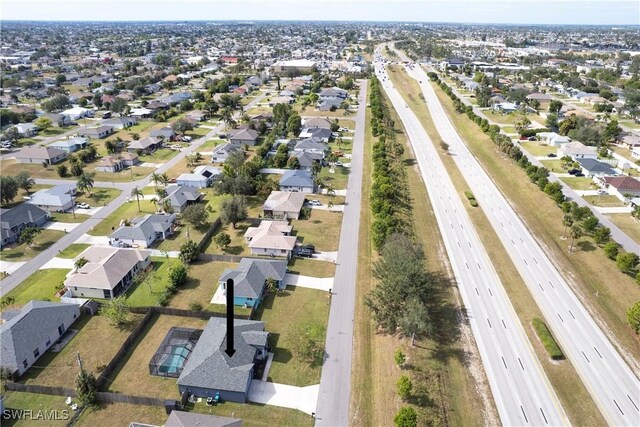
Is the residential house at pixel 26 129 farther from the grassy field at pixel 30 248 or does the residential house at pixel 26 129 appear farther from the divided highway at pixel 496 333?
the divided highway at pixel 496 333

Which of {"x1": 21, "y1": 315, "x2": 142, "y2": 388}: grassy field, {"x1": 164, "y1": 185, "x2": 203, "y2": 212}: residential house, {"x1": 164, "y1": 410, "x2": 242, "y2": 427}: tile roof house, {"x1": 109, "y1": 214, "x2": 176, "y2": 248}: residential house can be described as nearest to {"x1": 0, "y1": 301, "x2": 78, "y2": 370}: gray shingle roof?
{"x1": 21, "y1": 315, "x2": 142, "y2": 388}: grassy field

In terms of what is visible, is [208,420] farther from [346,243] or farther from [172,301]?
[346,243]

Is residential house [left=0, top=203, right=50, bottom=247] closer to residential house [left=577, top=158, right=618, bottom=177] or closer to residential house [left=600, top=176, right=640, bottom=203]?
residential house [left=600, top=176, right=640, bottom=203]

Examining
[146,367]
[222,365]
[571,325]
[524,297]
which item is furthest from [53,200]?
[571,325]

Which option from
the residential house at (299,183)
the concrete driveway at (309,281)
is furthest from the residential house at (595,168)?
the concrete driveway at (309,281)

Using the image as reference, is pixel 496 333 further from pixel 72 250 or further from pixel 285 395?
pixel 72 250

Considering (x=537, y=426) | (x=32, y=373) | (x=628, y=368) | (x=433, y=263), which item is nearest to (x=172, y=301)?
(x=32, y=373)
